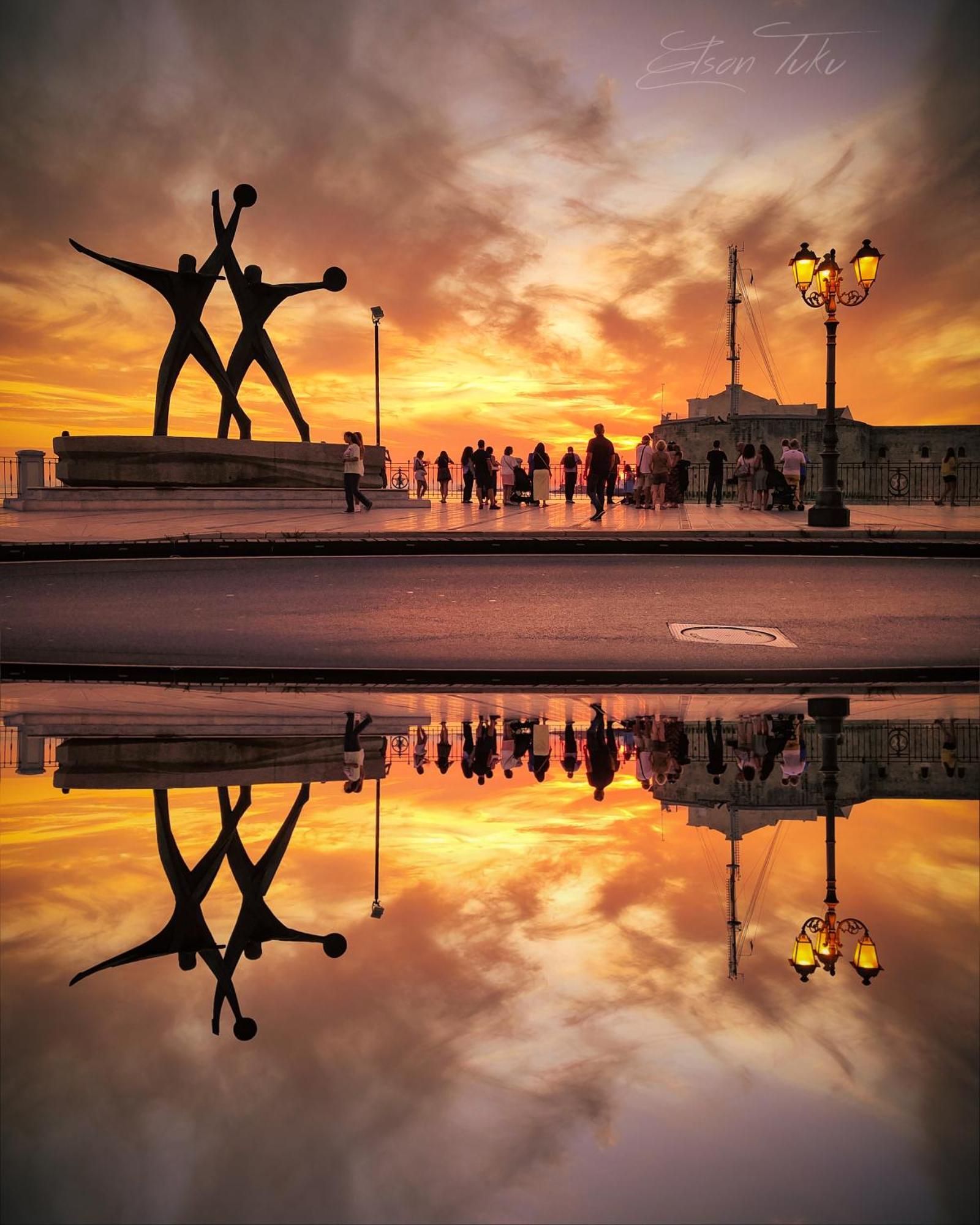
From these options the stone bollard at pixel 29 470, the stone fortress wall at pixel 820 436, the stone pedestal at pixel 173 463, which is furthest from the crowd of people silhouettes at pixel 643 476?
the stone fortress wall at pixel 820 436

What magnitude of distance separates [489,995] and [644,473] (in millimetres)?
31277

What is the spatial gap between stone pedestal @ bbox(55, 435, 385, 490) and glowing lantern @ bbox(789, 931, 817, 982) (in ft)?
95.0

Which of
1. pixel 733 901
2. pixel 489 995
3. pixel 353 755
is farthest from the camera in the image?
pixel 353 755

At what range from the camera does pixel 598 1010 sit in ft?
8.62

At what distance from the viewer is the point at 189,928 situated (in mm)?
3195

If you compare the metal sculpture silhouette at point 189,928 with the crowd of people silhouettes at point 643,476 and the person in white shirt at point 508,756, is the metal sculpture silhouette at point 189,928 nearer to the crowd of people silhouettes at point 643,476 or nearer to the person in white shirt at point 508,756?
the person in white shirt at point 508,756

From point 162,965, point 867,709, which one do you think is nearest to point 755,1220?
point 162,965

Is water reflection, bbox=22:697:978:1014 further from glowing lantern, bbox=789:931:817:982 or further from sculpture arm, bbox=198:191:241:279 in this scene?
sculpture arm, bbox=198:191:241:279

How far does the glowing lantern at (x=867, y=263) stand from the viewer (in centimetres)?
2112

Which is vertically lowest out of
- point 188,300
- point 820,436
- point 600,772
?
point 600,772

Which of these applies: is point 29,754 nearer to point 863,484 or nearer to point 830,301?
point 830,301

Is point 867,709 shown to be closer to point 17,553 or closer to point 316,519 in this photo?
point 17,553

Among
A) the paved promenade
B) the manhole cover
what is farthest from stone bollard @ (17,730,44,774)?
the paved promenade

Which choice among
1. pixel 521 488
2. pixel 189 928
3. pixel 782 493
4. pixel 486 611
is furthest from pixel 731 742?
pixel 521 488
